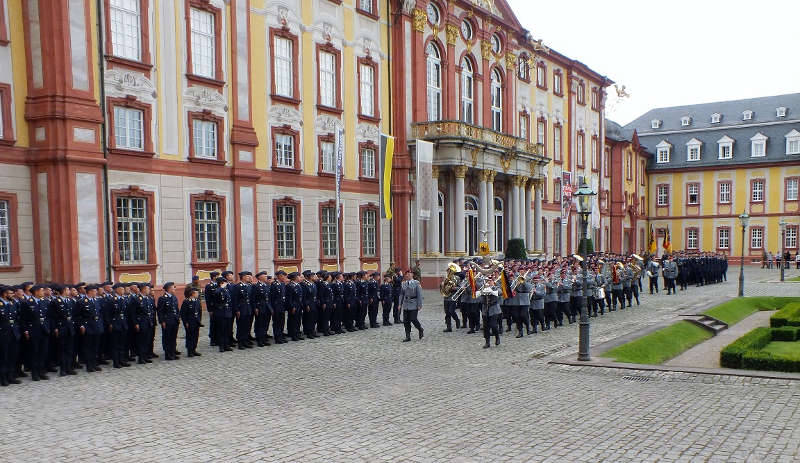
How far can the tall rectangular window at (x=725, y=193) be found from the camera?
223ft

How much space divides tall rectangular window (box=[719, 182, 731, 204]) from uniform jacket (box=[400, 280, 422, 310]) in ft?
200

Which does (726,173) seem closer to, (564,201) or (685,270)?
(564,201)

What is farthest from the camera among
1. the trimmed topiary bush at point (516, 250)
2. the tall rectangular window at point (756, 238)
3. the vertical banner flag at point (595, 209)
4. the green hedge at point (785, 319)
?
the tall rectangular window at point (756, 238)

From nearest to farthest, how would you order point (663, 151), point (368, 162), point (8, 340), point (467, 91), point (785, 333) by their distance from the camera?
point (8, 340)
point (785, 333)
point (368, 162)
point (467, 91)
point (663, 151)

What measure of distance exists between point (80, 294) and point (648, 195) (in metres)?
69.2

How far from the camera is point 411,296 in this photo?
17.5 metres

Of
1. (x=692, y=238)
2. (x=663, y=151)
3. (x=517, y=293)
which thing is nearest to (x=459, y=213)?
(x=517, y=293)

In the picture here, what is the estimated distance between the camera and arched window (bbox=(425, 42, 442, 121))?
36.4 meters

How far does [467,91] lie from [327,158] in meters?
13.3

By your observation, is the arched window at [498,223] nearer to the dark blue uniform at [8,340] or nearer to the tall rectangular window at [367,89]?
the tall rectangular window at [367,89]

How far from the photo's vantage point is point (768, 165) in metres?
65.1

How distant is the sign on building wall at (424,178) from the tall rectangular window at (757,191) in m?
47.9

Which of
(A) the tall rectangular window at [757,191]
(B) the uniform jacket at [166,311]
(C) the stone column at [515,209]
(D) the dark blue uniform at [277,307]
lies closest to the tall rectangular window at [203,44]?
(D) the dark blue uniform at [277,307]

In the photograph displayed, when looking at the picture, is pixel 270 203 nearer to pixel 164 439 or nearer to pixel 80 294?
pixel 80 294
